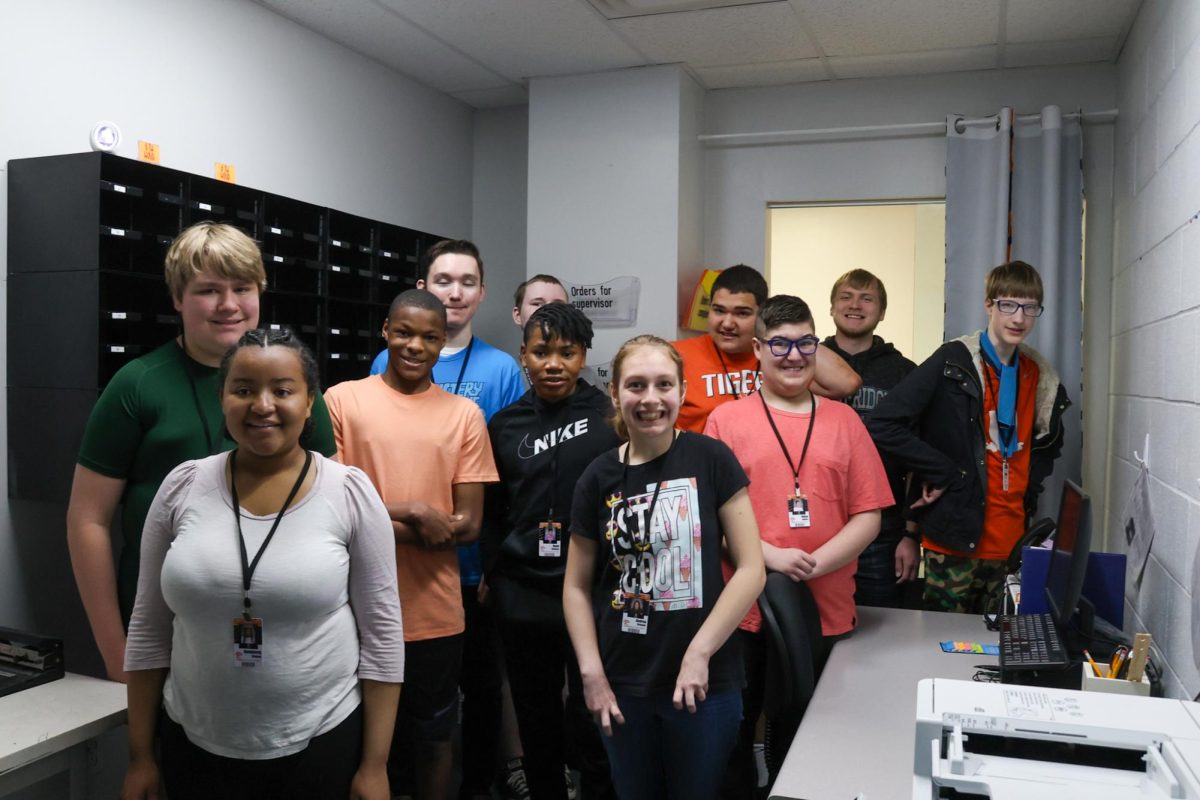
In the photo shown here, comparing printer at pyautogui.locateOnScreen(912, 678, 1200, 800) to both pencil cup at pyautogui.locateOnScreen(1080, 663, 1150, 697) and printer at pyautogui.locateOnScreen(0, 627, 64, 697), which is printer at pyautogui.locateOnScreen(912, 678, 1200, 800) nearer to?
pencil cup at pyautogui.locateOnScreen(1080, 663, 1150, 697)

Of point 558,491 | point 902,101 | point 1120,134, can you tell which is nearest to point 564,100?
point 902,101

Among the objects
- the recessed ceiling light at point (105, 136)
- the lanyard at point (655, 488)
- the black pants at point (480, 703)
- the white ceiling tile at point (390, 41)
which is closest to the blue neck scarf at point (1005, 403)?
the lanyard at point (655, 488)

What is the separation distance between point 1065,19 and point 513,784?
342 cm

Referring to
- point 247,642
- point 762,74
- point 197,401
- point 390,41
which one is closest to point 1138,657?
point 247,642

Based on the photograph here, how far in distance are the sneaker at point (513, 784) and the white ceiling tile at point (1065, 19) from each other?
3212 mm

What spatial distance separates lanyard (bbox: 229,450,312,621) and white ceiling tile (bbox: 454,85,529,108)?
3372mm

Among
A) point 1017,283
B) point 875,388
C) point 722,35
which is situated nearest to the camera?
point 1017,283

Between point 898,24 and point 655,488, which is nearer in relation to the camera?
point 655,488

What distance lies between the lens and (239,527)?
147cm

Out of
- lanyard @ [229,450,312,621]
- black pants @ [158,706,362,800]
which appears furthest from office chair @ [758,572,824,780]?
lanyard @ [229,450,312,621]

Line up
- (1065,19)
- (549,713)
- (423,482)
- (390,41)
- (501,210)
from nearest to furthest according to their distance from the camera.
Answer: (423,482) < (549,713) < (1065,19) < (390,41) < (501,210)

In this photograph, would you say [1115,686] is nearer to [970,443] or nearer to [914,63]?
[970,443]

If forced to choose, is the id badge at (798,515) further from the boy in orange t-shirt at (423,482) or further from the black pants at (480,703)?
the black pants at (480,703)

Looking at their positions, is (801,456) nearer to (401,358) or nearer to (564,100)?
(401,358)
